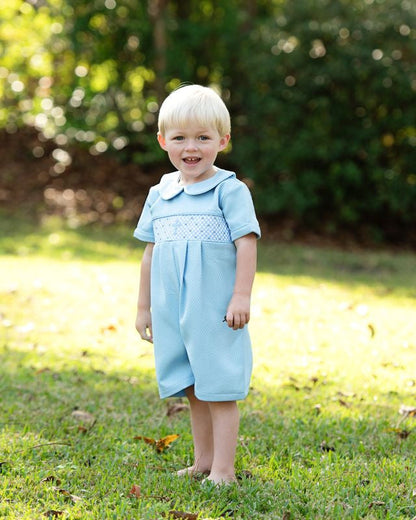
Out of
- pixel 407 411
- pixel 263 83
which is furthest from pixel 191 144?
pixel 263 83

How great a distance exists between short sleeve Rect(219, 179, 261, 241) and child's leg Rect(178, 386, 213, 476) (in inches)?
29.8

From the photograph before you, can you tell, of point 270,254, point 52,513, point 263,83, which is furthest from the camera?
point 263,83

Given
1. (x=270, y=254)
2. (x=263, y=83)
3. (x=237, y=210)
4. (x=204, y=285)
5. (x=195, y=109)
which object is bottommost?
(x=270, y=254)

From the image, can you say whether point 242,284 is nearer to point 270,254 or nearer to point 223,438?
point 223,438

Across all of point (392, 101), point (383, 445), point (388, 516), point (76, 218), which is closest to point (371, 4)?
point (392, 101)

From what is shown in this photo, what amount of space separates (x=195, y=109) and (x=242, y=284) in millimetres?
677

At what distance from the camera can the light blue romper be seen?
9.61 feet

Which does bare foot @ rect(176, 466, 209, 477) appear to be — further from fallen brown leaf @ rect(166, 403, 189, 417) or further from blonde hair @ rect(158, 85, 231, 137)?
blonde hair @ rect(158, 85, 231, 137)

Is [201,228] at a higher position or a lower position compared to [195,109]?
lower

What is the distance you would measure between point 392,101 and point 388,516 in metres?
8.14

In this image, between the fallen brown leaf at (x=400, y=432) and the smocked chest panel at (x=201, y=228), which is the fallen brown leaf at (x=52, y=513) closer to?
the smocked chest panel at (x=201, y=228)

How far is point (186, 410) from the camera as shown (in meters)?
4.11

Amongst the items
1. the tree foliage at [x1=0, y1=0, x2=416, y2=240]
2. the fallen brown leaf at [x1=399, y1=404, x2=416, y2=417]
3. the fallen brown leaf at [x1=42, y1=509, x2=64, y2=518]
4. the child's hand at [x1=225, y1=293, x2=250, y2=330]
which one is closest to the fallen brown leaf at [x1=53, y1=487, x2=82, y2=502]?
the fallen brown leaf at [x1=42, y1=509, x2=64, y2=518]

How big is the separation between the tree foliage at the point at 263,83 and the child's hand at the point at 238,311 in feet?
25.0
